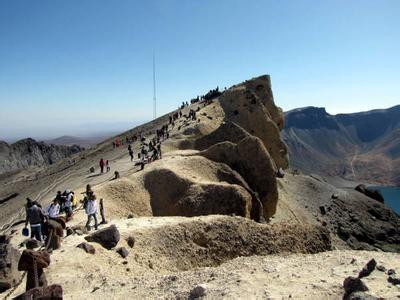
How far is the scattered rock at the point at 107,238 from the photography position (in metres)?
17.6

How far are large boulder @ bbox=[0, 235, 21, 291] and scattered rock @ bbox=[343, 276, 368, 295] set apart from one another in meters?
10.5

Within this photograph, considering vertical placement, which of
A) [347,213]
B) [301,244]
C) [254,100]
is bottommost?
[347,213]

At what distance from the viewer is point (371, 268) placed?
13.0m

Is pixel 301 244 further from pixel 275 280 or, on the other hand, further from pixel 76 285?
pixel 76 285

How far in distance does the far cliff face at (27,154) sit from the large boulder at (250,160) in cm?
8327

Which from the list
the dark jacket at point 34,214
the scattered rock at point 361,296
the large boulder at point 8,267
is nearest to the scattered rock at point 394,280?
the scattered rock at point 361,296

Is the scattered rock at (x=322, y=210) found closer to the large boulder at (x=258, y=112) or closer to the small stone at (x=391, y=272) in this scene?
the large boulder at (x=258, y=112)

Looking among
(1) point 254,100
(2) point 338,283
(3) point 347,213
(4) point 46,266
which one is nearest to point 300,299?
(2) point 338,283

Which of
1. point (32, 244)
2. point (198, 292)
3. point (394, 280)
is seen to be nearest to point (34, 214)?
point (32, 244)

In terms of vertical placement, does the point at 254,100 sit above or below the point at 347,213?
above

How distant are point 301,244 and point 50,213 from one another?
1139 centimetres

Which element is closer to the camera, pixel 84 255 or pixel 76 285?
pixel 76 285

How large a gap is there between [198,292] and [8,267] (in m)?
6.74

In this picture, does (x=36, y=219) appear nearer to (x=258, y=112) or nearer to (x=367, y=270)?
(x=367, y=270)
